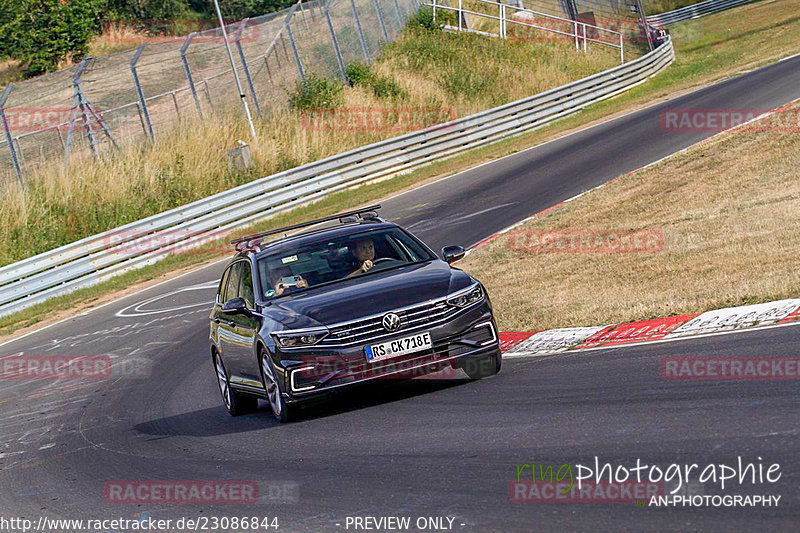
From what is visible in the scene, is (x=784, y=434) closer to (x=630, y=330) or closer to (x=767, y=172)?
(x=630, y=330)

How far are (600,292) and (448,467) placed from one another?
686 centimetres

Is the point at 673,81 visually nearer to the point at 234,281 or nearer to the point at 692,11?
the point at 234,281

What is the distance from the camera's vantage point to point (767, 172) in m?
18.5

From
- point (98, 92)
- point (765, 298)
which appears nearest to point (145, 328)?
point (765, 298)

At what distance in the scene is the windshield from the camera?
10.2m

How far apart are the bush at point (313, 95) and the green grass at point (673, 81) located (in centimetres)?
410

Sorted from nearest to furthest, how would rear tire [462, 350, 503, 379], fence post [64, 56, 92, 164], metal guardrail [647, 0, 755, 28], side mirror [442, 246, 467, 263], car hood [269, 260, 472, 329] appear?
car hood [269, 260, 472, 329]
rear tire [462, 350, 503, 379]
side mirror [442, 246, 467, 263]
fence post [64, 56, 92, 164]
metal guardrail [647, 0, 755, 28]

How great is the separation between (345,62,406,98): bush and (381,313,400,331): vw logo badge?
3292 centimetres

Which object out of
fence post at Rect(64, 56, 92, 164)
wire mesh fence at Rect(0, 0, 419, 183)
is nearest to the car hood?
wire mesh fence at Rect(0, 0, 419, 183)

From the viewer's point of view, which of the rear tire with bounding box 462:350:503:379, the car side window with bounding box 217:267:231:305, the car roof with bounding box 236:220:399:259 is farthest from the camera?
the car side window with bounding box 217:267:231:305

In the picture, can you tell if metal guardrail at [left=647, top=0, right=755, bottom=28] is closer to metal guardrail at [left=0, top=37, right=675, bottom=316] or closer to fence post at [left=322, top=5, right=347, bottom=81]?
metal guardrail at [left=0, top=37, right=675, bottom=316]

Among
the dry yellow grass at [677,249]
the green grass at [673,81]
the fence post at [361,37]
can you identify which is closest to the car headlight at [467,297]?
the dry yellow grass at [677,249]

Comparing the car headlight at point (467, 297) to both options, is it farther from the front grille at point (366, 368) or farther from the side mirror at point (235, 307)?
the side mirror at point (235, 307)

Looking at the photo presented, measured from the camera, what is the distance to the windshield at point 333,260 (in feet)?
33.3
